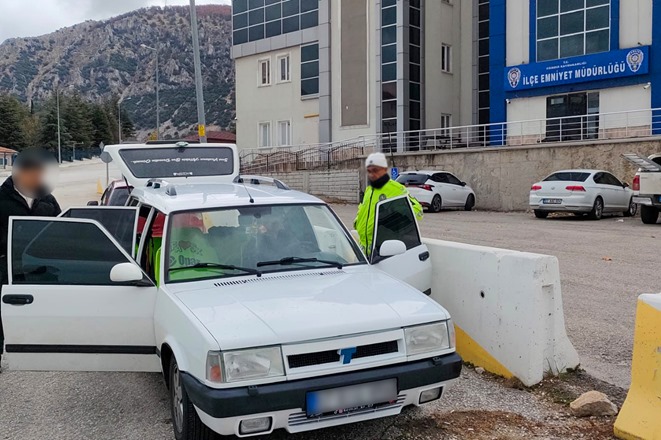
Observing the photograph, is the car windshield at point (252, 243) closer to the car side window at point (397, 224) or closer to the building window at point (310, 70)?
the car side window at point (397, 224)

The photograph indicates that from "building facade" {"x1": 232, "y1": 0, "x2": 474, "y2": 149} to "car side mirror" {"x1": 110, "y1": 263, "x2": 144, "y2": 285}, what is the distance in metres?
29.8

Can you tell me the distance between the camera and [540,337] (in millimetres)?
5117

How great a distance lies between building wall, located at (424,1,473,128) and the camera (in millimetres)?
34906

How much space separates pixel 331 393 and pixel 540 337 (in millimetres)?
2136

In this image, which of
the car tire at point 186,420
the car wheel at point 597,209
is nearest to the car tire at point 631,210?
the car wheel at point 597,209

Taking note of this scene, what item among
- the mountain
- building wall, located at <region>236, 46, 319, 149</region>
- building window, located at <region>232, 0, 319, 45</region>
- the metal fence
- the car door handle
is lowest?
the car door handle

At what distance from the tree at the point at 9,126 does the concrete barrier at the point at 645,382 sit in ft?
270

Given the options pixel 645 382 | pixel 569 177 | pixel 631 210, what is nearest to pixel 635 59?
pixel 631 210

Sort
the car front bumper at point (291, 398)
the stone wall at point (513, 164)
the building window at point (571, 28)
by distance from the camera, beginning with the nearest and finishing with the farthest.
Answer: the car front bumper at point (291, 398), the stone wall at point (513, 164), the building window at point (571, 28)

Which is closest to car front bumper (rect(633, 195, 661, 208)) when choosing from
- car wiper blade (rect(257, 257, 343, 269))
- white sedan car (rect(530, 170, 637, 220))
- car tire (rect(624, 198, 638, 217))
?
white sedan car (rect(530, 170, 637, 220))

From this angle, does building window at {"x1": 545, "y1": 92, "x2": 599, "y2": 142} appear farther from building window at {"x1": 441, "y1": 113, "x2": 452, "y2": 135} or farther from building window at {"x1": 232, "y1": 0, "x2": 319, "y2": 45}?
building window at {"x1": 232, "y1": 0, "x2": 319, "y2": 45}

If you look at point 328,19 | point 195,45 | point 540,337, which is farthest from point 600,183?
point 328,19

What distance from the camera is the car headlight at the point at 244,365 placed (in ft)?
11.7

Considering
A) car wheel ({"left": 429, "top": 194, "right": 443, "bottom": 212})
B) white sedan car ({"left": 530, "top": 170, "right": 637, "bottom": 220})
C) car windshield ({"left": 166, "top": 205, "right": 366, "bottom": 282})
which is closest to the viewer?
car windshield ({"left": 166, "top": 205, "right": 366, "bottom": 282})
